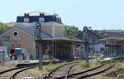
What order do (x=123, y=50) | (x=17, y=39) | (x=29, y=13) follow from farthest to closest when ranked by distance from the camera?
(x=29, y=13) < (x=123, y=50) < (x=17, y=39)

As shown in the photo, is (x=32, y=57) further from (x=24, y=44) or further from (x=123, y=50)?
(x=123, y=50)

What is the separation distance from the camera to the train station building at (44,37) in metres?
57.2

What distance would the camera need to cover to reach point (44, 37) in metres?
60.6

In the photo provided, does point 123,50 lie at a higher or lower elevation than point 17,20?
lower

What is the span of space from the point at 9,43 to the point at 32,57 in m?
5.11

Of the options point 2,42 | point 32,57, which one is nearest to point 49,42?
point 32,57

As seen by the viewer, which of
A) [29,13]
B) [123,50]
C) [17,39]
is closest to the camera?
[17,39]

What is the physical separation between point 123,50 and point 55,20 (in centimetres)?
1425

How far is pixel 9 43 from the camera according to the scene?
190 feet

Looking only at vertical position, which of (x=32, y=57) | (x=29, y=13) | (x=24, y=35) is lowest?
(x=32, y=57)

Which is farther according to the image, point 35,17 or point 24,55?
point 35,17

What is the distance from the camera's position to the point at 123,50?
66.0 m

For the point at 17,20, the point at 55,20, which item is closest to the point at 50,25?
the point at 55,20

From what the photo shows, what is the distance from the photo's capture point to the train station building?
188 feet
